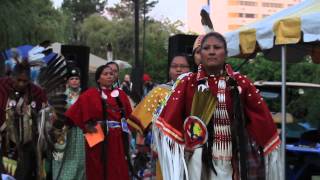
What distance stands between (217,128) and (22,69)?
3.19 meters

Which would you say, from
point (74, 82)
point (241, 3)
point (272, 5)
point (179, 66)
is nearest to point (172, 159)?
point (179, 66)

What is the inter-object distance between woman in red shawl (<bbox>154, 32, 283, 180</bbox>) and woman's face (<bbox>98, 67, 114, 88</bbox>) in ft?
10.2

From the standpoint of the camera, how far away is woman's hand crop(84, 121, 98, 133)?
23.8 ft

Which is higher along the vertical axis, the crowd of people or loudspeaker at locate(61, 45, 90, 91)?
loudspeaker at locate(61, 45, 90, 91)

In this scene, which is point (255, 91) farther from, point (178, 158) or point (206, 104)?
point (178, 158)

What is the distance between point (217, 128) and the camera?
428cm

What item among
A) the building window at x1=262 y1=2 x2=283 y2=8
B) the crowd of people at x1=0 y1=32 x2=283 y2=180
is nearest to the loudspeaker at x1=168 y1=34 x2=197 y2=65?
the crowd of people at x1=0 y1=32 x2=283 y2=180

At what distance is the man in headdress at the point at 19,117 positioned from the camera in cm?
680

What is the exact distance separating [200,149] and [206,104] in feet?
1.00

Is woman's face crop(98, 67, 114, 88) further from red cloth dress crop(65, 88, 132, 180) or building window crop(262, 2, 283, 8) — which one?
building window crop(262, 2, 283, 8)

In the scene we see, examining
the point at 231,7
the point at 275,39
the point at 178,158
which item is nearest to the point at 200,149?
the point at 178,158

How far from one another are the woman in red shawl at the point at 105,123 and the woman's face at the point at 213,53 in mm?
3168

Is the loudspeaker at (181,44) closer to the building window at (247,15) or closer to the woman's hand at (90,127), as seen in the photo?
the woman's hand at (90,127)

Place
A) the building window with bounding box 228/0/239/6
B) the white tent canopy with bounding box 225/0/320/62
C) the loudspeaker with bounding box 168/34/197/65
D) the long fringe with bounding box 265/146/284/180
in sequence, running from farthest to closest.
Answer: the building window with bounding box 228/0/239/6 → the loudspeaker with bounding box 168/34/197/65 → the white tent canopy with bounding box 225/0/320/62 → the long fringe with bounding box 265/146/284/180
